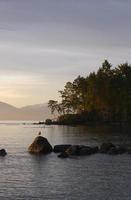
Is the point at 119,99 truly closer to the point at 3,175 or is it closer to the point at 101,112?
the point at 101,112

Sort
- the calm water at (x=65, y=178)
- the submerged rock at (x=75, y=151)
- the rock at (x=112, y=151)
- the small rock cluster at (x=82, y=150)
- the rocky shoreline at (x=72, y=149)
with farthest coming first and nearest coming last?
the rock at (x=112, y=151) → the rocky shoreline at (x=72, y=149) → the small rock cluster at (x=82, y=150) → the submerged rock at (x=75, y=151) → the calm water at (x=65, y=178)

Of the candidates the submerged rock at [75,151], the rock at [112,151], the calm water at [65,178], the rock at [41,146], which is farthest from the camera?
the rock at [41,146]

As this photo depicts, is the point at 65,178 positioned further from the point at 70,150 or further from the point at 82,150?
the point at 82,150

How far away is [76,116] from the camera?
198 metres

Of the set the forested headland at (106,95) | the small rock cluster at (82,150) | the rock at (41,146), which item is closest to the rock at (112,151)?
the small rock cluster at (82,150)

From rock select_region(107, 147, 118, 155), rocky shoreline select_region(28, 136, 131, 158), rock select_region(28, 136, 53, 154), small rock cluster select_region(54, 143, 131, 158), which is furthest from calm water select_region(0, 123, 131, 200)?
rock select_region(28, 136, 53, 154)

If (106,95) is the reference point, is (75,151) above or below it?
below

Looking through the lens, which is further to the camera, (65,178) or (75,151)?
(75,151)

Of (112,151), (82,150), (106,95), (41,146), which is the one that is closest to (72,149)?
(82,150)

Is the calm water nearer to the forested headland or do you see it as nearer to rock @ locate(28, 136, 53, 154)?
rock @ locate(28, 136, 53, 154)

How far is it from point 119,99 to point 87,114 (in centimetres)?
2384

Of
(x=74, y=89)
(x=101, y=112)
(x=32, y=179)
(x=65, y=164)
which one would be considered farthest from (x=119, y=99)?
(x=32, y=179)

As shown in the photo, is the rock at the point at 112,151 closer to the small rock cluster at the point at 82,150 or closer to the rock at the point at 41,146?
the small rock cluster at the point at 82,150

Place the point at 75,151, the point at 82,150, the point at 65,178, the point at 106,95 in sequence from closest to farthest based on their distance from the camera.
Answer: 1. the point at 65,178
2. the point at 75,151
3. the point at 82,150
4. the point at 106,95
